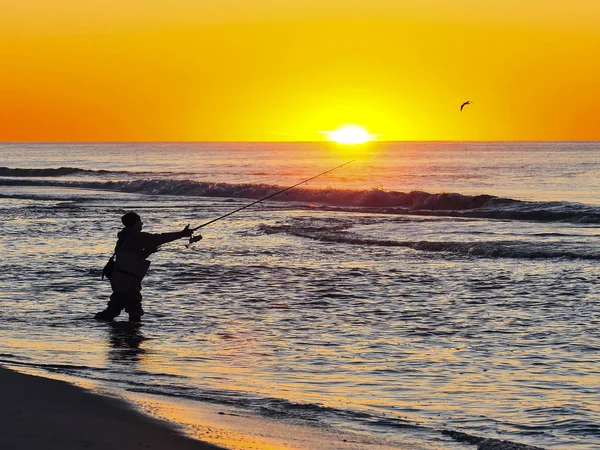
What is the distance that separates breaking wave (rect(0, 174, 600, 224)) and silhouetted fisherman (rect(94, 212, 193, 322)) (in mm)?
20246

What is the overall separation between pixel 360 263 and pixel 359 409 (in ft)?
31.5

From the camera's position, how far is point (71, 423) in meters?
6.30

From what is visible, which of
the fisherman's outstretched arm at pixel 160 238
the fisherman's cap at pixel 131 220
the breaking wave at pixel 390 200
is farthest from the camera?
the breaking wave at pixel 390 200

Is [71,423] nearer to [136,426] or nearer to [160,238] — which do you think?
[136,426]

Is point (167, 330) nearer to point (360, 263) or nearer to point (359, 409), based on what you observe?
point (359, 409)

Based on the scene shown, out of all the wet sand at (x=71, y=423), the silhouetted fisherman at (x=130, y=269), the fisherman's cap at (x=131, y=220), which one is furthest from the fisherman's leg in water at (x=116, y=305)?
the wet sand at (x=71, y=423)

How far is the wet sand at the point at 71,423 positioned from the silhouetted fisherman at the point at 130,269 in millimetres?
3513

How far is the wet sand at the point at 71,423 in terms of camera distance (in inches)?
230

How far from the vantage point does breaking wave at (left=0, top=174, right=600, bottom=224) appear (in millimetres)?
32347

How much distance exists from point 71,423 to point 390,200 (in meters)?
34.8

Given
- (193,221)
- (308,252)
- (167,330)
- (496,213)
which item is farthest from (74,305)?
(496,213)

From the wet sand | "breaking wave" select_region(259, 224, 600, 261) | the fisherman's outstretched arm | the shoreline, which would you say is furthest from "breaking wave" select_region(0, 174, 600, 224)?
the wet sand

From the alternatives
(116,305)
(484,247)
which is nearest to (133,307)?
(116,305)

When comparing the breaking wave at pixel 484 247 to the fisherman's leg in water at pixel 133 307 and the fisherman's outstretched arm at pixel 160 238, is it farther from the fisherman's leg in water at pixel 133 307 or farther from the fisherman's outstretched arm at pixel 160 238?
the fisherman's leg in water at pixel 133 307
